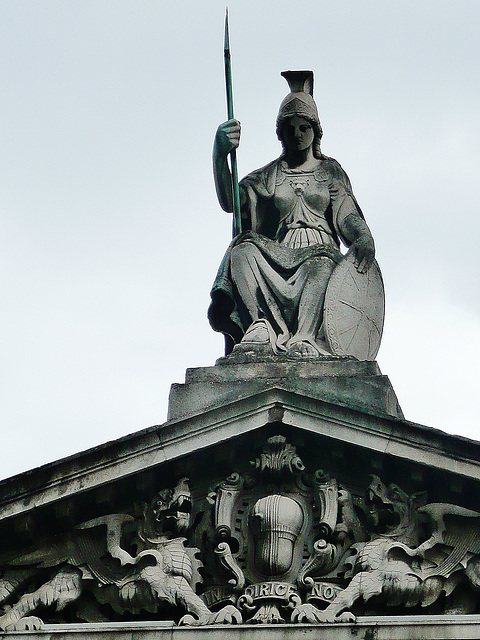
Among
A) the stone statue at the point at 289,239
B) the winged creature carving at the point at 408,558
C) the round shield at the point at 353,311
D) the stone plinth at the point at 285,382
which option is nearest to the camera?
the winged creature carving at the point at 408,558

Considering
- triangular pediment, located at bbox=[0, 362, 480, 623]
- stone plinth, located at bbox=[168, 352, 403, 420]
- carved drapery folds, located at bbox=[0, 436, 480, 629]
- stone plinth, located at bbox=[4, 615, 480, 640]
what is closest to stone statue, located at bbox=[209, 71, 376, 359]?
stone plinth, located at bbox=[168, 352, 403, 420]

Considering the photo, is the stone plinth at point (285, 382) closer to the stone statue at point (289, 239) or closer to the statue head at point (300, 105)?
the stone statue at point (289, 239)

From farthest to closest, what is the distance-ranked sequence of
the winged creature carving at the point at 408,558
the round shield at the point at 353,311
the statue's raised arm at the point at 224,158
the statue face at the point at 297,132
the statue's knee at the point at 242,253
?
1. the statue face at the point at 297,132
2. the statue's raised arm at the point at 224,158
3. the statue's knee at the point at 242,253
4. the round shield at the point at 353,311
5. the winged creature carving at the point at 408,558

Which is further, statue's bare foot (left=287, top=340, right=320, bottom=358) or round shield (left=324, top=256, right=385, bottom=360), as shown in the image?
round shield (left=324, top=256, right=385, bottom=360)

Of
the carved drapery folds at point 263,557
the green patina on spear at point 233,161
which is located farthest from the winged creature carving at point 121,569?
the green patina on spear at point 233,161

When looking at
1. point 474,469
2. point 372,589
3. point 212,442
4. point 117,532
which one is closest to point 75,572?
point 117,532

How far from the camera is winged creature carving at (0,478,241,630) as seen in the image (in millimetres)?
18078

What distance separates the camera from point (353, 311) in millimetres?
20422

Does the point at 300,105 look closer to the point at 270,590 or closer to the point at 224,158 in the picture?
the point at 224,158

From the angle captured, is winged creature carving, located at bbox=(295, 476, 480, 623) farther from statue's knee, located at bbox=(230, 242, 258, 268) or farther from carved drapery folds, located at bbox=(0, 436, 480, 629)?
statue's knee, located at bbox=(230, 242, 258, 268)

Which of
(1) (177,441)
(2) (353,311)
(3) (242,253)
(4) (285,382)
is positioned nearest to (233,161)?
(3) (242,253)

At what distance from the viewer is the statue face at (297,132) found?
22.3m

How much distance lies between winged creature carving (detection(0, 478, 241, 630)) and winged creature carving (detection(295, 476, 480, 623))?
1.25m

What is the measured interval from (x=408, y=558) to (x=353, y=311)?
11.3ft
